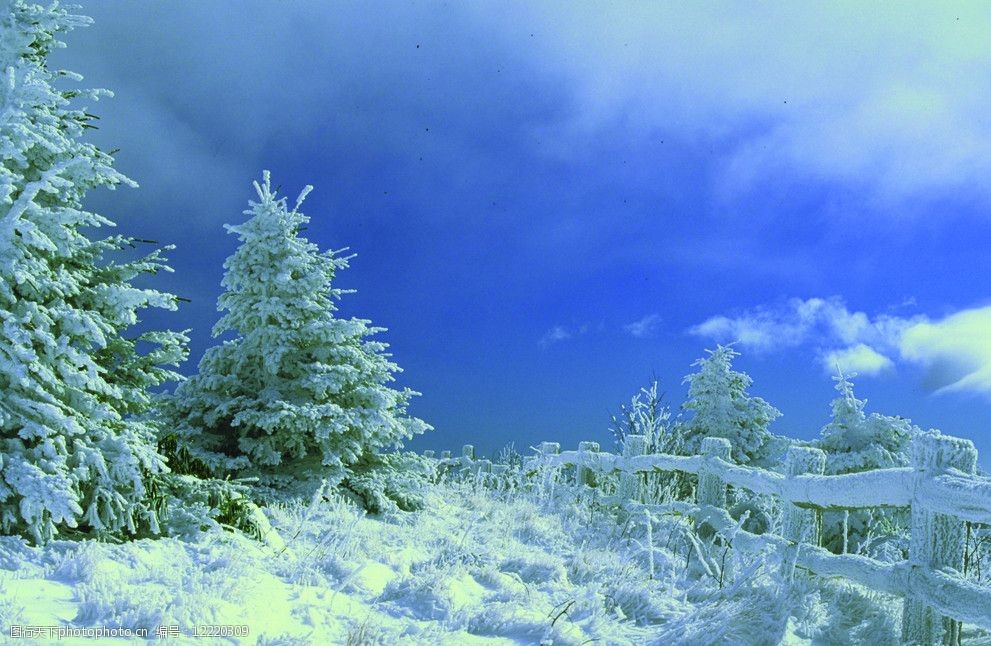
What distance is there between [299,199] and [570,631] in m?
6.85

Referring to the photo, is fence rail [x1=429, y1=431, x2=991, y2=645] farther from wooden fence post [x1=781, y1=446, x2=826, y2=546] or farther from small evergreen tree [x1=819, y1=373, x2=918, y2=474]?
small evergreen tree [x1=819, y1=373, x2=918, y2=474]

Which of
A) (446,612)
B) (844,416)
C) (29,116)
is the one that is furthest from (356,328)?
(844,416)

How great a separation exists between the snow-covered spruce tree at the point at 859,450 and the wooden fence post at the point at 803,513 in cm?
596

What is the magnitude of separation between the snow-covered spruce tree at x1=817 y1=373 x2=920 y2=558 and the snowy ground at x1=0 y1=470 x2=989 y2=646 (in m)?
6.48

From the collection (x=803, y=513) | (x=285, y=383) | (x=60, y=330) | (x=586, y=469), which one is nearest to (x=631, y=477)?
(x=586, y=469)

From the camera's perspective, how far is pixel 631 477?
1122cm

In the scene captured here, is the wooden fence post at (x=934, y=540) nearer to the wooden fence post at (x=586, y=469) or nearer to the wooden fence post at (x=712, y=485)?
the wooden fence post at (x=712, y=485)

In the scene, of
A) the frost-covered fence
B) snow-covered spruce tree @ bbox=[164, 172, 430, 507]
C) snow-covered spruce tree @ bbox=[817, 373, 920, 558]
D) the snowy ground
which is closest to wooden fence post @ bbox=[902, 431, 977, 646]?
the frost-covered fence

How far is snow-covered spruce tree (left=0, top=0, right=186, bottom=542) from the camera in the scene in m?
5.09

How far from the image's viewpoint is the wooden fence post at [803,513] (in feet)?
20.6

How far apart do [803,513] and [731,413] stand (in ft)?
33.9

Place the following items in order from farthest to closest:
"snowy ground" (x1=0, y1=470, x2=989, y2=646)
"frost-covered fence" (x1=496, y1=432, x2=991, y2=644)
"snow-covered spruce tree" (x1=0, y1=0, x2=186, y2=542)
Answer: "snow-covered spruce tree" (x1=0, y1=0, x2=186, y2=542) < "frost-covered fence" (x1=496, y1=432, x2=991, y2=644) < "snowy ground" (x1=0, y1=470, x2=989, y2=646)

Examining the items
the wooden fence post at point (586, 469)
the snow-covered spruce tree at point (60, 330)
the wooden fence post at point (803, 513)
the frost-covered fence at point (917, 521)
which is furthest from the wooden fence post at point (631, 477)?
the snow-covered spruce tree at point (60, 330)

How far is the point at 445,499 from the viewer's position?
10719 mm
